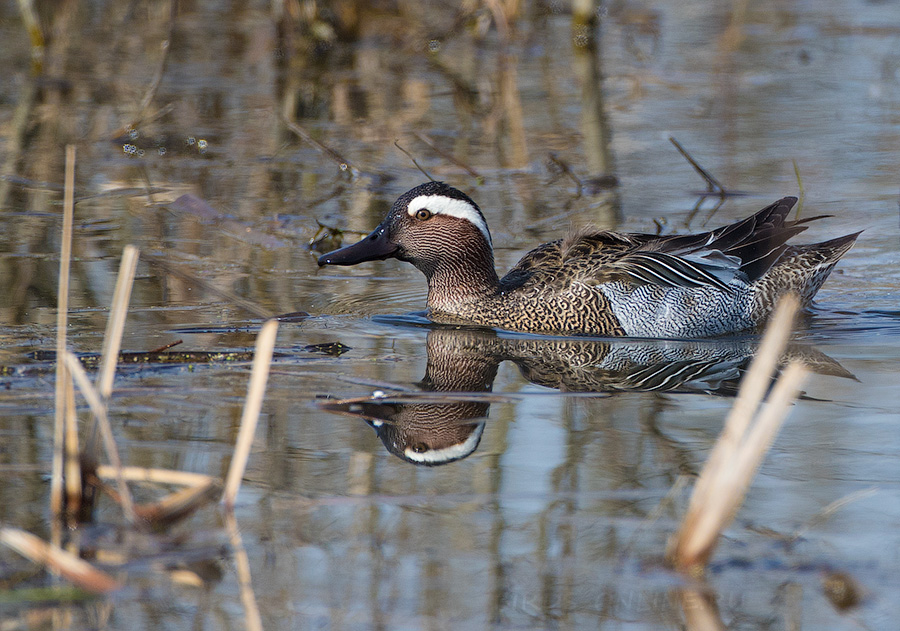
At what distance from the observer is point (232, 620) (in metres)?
3.31

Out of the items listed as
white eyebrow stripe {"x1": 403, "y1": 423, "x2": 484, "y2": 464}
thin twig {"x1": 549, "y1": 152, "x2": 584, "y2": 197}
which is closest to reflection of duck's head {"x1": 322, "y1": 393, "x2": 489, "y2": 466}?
white eyebrow stripe {"x1": 403, "y1": 423, "x2": 484, "y2": 464}

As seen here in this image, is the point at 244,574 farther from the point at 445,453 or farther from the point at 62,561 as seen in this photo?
the point at 445,453

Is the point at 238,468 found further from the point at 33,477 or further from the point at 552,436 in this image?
the point at 552,436

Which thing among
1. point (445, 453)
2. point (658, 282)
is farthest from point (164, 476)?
point (658, 282)

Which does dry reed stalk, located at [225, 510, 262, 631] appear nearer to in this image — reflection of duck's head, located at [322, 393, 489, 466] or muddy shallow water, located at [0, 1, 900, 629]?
muddy shallow water, located at [0, 1, 900, 629]

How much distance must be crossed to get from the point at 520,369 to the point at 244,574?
2.63m

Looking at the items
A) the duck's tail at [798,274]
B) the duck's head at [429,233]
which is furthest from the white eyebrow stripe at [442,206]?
the duck's tail at [798,274]

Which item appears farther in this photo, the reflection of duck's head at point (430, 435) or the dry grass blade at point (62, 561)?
the reflection of duck's head at point (430, 435)

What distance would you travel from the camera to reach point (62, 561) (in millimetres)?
3318

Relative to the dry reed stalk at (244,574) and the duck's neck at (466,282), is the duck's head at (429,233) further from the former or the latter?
the dry reed stalk at (244,574)

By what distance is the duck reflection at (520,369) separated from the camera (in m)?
4.81

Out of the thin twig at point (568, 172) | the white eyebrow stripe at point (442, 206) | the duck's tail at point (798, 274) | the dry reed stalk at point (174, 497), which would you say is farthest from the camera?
the thin twig at point (568, 172)

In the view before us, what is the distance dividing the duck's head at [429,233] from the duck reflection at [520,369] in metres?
0.42

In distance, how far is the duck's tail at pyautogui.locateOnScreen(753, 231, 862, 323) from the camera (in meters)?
7.13
